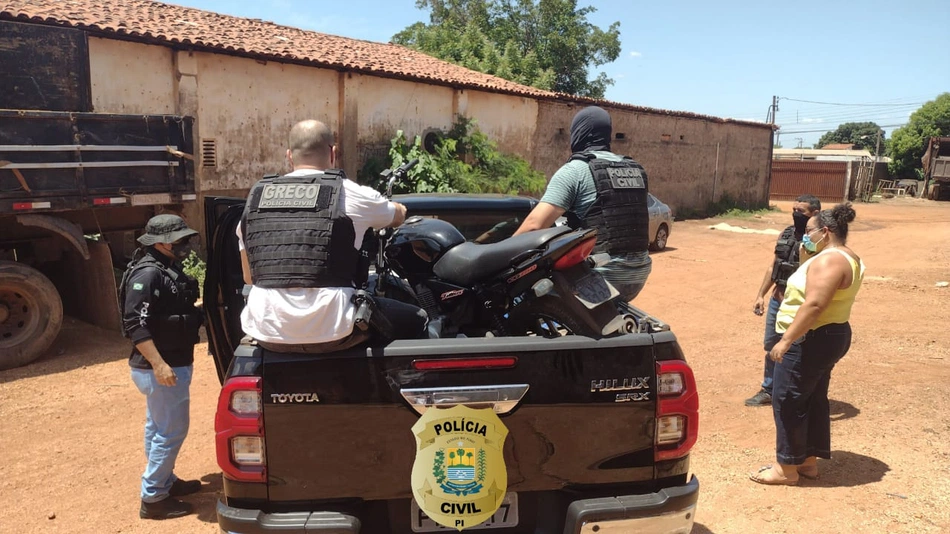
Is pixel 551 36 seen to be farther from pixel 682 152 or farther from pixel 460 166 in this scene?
pixel 460 166

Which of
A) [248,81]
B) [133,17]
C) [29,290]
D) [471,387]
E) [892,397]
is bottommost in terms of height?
[892,397]

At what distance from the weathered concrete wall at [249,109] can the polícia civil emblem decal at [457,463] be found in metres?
9.89

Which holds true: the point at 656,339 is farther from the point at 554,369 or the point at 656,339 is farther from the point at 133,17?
the point at 133,17

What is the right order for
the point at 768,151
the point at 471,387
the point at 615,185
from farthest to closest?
the point at 768,151 < the point at 615,185 < the point at 471,387


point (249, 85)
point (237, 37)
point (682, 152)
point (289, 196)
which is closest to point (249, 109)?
point (249, 85)

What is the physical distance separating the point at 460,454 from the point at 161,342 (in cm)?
221

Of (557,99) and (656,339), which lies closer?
(656,339)

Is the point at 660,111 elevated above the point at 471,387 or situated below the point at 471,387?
above

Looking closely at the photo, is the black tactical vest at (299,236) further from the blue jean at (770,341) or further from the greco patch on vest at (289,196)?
the blue jean at (770,341)

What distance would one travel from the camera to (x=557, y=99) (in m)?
19.2

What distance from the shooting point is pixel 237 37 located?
12.6 meters

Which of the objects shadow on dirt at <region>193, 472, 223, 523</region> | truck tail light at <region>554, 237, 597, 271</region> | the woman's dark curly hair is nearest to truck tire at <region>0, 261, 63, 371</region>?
shadow on dirt at <region>193, 472, 223, 523</region>

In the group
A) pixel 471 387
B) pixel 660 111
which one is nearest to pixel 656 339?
pixel 471 387

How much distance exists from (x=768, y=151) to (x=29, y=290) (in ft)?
96.6
